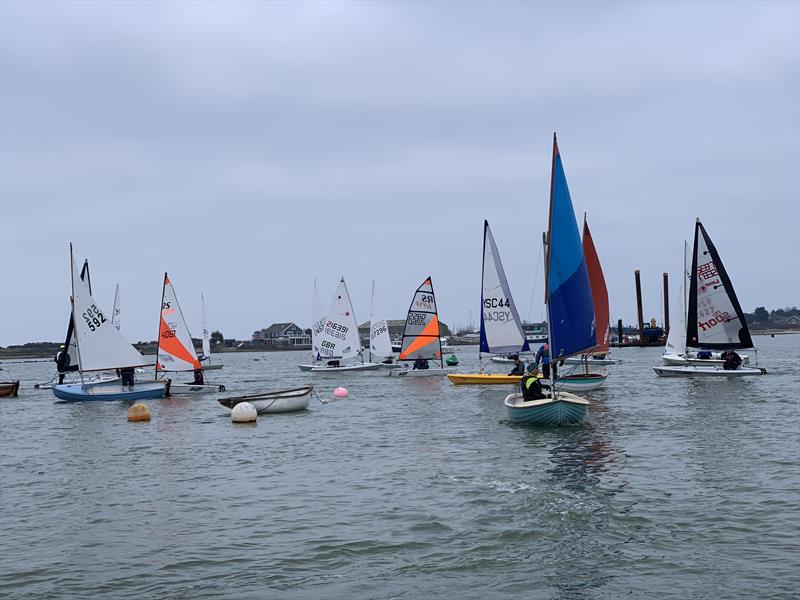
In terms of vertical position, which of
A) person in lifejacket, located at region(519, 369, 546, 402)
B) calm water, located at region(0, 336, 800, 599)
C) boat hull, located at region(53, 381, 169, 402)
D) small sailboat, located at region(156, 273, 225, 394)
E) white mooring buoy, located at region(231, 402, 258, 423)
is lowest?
calm water, located at region(0, 336, 800, 599)

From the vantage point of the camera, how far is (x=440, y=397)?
4053 centimetres

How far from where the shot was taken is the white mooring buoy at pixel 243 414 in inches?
1222

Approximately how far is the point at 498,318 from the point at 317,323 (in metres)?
26.5

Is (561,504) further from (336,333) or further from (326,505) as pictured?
(336,333)

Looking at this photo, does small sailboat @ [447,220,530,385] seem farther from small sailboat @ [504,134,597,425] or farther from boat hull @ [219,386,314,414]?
small sailboat @ [504,134,597,425]

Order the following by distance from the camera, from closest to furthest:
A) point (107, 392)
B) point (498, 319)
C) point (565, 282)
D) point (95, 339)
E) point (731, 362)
A: 1. point (565, 282)
2. point (95, 339)
3. point (107, 392)
4. point (731, 362)
5. point (498, 319)

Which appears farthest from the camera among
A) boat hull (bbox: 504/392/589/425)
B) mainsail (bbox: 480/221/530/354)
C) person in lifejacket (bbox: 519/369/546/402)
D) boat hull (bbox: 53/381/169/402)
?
mainsail (bbox: 480/221/530/354)

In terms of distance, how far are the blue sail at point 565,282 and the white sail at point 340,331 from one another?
40426mm

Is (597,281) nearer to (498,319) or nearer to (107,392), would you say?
(498,319)

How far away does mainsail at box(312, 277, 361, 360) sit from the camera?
65000mm

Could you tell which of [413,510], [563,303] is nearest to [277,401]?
[563,303]

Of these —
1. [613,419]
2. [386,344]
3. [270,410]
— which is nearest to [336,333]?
[386,344]

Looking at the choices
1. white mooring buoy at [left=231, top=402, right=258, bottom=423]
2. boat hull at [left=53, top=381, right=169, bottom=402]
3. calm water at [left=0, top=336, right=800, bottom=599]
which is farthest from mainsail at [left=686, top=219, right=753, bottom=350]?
boat hull at [left=53, top=381, right=169, bottom=402]

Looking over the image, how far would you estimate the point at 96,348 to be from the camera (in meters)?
40.0
